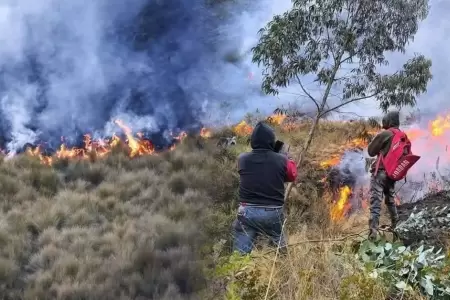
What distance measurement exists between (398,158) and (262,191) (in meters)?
1.92

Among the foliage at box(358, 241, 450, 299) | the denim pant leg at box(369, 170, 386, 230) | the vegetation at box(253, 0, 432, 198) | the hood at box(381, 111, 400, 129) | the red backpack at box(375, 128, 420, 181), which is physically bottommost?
the foliage at box(358, 241, 450, 299)

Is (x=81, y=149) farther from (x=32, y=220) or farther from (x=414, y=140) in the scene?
(x=414, y=140)

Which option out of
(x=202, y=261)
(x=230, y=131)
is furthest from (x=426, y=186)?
(x=202, y=261)

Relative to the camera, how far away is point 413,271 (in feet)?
14.1

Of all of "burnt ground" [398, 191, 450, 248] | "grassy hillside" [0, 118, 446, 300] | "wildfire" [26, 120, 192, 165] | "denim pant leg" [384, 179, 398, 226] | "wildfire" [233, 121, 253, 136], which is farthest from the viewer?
"wildfire" [233, 121, 253, 136]

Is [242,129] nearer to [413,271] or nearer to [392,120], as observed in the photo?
[392,120]

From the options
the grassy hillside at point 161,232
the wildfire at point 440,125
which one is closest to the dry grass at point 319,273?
the grassy hillside at point 161,232

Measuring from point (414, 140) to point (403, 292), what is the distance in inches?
315

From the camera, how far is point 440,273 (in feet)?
13.9

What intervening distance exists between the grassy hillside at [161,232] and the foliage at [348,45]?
4.53ft

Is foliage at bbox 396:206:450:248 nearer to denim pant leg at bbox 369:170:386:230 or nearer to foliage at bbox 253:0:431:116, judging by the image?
denim pant leg at bbox 369:170:386:230

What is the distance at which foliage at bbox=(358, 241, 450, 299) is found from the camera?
416 cm

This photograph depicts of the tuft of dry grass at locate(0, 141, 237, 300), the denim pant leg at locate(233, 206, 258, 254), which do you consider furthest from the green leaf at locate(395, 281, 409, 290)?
the tuft of dry grass at locate(0, 141, 237, 300)

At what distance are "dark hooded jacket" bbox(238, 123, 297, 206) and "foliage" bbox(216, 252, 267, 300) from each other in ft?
2.94
